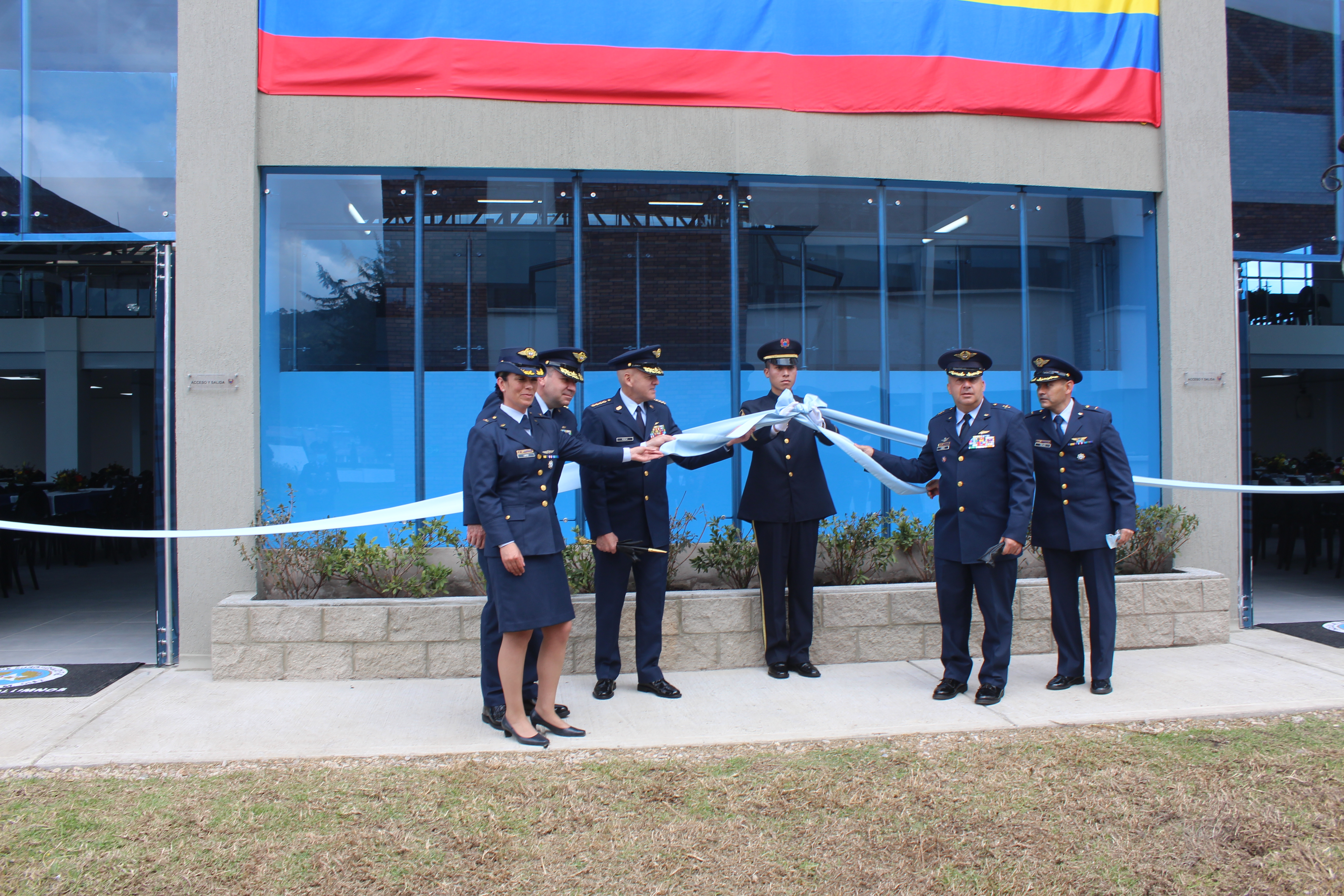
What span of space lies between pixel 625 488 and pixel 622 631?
3.64ft

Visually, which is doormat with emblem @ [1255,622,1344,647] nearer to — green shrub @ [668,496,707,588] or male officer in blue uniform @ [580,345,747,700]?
→ green shrub @ [668,496,707,588]

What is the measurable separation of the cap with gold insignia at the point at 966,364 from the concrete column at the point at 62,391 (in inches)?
849

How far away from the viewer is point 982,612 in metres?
5.38

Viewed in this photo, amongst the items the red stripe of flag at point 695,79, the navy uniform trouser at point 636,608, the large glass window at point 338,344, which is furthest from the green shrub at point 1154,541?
the large glass window at point 338,344

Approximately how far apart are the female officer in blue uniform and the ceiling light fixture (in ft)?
14.2

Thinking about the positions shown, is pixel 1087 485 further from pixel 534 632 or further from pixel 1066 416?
pixel 534 632

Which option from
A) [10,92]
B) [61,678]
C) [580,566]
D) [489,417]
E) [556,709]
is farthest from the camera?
[10,92]

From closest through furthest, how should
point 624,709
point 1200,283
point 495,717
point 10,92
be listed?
point 495,717, point 624,709, point 10,92, point 1200,283

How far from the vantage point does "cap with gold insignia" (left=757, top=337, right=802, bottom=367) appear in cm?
559

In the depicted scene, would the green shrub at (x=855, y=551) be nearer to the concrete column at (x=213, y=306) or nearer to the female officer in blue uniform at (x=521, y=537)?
the female officer in blue uniform at (x=521, y=537)

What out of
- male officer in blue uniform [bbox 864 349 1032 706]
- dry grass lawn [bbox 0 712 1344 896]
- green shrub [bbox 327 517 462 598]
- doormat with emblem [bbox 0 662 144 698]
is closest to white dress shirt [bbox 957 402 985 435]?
male officer in blue uniform [bbox 864 349 1032 706]

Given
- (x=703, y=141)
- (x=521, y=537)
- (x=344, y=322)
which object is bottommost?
(x=521, y=537)

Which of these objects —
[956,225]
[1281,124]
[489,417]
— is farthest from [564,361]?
[1281,124]

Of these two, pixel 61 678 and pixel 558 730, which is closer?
pixel 558 730
